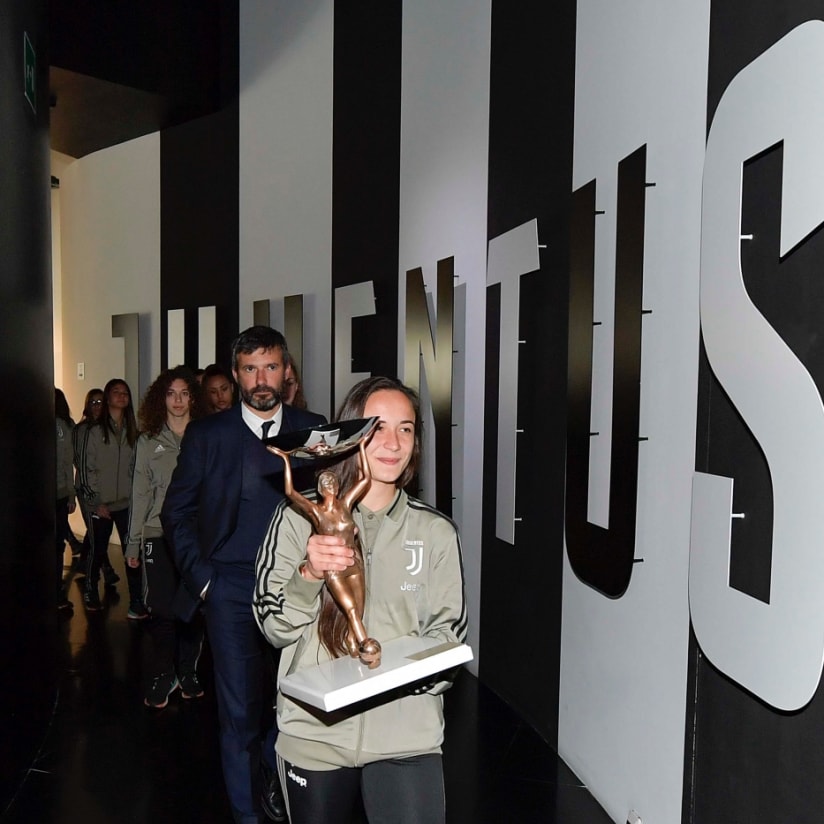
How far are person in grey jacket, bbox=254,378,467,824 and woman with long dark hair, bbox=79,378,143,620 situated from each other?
4661 millimetres

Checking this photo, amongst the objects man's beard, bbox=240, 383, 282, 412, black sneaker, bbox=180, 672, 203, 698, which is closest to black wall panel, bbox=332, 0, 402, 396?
black sneaker, bbox=180, 672, 203, 698

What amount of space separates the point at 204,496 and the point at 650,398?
1.52m

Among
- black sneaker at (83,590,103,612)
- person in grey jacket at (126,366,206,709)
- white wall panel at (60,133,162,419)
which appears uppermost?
white wall panel at (60,133,162,419)

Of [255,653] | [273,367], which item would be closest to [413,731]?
[255,653]

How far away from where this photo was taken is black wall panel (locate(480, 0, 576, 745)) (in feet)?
13.2

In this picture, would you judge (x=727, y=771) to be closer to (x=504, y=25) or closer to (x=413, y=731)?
(x=413, y=731)

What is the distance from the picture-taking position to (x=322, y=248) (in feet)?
22.9

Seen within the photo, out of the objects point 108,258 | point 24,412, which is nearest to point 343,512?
point 24,412

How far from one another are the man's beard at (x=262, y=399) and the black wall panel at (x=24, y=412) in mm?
1012

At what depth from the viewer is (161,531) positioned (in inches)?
195

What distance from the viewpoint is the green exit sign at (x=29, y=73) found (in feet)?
12.9

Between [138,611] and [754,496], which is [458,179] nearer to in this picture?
[754,496]

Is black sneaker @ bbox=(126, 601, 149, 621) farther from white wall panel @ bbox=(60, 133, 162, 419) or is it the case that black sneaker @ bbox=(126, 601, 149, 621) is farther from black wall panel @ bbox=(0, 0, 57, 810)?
white wall panel @ bbox=(60, 133, 162, 419)

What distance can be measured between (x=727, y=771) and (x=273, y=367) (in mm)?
1825
